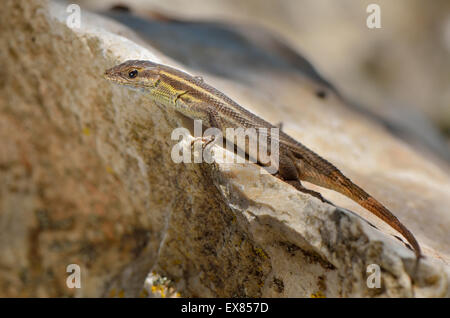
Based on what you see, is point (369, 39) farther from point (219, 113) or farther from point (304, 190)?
point (304, 190)

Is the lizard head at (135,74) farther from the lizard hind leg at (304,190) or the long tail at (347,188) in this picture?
the long tail at (347,188)

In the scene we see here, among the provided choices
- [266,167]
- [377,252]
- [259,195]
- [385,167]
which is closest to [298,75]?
[385,167]

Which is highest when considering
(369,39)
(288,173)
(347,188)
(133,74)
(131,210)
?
(369,39)

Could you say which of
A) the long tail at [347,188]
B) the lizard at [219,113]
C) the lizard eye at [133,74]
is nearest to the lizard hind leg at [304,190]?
the lizard at [219,113]

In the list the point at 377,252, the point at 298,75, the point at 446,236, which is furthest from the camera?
the point at 298,75

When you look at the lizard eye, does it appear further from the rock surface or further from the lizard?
the rock surface

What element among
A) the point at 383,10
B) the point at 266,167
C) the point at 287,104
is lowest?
the point at 266,167

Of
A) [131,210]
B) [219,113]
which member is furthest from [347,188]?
[131,210]
